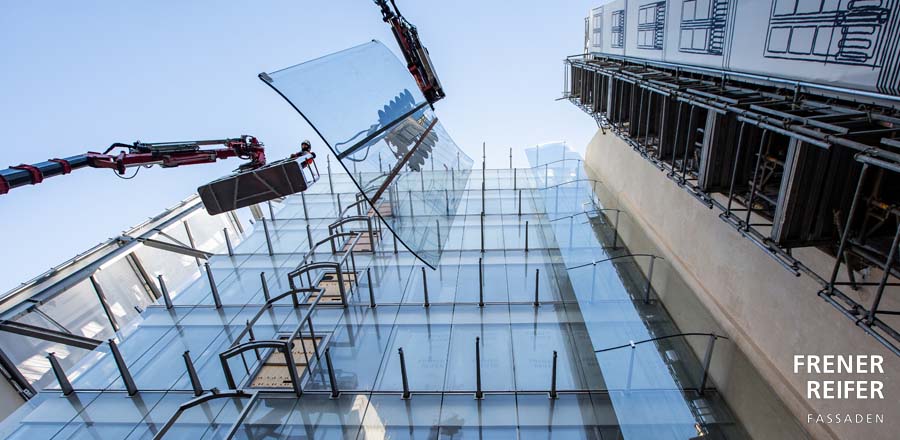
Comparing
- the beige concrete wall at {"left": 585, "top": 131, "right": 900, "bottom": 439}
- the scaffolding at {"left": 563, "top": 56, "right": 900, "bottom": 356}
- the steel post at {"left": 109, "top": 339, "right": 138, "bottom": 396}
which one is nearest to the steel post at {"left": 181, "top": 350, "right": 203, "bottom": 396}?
the steel post at {"left": 109, "top": 339, "right": 138, "bottom": 396}

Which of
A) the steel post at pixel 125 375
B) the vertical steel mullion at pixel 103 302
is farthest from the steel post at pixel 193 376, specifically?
the vertical steel mullion at pixel 103 302

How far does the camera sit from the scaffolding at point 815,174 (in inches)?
100

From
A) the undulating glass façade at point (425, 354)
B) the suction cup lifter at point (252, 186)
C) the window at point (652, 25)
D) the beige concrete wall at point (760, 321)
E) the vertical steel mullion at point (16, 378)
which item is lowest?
the vertical steel mullion at point (16, 378)

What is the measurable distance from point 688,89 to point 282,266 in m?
7.44

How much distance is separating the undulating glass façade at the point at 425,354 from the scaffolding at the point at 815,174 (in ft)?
5.98

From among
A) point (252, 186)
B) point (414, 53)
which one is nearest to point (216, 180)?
point (252, 186)

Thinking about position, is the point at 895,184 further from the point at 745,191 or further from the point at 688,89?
the point at 688,89

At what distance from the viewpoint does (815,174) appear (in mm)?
2955

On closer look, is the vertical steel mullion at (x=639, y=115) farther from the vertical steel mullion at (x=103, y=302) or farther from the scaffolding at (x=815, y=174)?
the vertical steel mullion at (x=103, y=302)

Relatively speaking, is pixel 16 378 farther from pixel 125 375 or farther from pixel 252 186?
pixel 252 186

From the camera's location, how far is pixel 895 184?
2775 millimetres

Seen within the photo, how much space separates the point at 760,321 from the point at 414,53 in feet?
28.2

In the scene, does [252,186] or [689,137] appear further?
[252,186]

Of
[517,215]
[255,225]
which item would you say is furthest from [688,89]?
[255,225]
